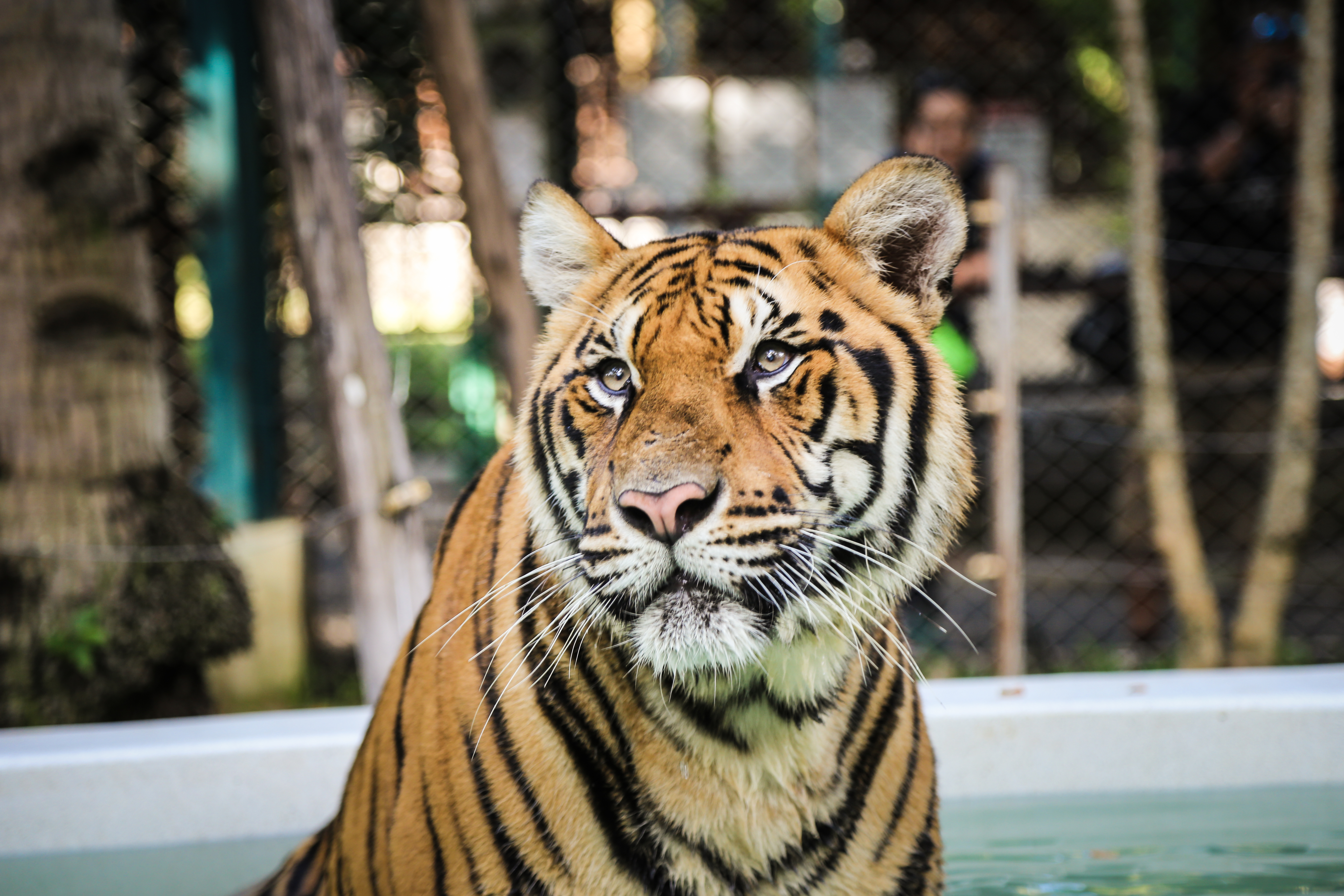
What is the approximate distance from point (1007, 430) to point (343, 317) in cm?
208

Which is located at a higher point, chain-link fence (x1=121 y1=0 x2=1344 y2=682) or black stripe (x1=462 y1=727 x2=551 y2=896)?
chain-link fence (x1=121 y1=0 x2=1344 y2=682)

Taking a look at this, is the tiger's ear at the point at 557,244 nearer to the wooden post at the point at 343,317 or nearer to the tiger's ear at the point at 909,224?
the tiger's ear at the point at 909,224

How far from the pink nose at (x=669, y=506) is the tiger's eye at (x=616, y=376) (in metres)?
0.24

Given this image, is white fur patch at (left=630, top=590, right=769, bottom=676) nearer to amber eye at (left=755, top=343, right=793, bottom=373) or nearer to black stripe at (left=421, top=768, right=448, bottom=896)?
amber eye at (left=755, top=343, right=793, bottom=373)

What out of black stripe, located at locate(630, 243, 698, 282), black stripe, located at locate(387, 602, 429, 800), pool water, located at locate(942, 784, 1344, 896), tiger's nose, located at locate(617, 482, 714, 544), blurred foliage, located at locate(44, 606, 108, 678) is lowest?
pool water, located at locate(942, 784, 1344, 896)

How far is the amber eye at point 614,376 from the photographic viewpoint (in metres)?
1.33

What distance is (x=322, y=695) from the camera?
13.0 ft

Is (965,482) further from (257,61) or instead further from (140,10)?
(140,10)

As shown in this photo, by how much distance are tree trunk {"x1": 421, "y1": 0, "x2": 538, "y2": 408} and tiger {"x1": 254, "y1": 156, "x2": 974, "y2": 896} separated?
1.96m

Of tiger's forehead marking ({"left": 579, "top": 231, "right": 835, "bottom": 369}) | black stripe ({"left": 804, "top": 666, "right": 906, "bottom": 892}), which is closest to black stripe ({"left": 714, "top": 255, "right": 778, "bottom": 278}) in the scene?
tiger's forehead marking ({"left": 579, "top": 231, "right": 835, "bottom": 369})

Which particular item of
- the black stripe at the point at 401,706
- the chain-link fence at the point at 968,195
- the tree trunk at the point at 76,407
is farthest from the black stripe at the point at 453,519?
the chain-link fence at the point at 968,195

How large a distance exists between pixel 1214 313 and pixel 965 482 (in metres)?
3.99

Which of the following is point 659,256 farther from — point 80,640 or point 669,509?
point 80,640

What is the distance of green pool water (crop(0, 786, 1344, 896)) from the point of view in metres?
2.16
